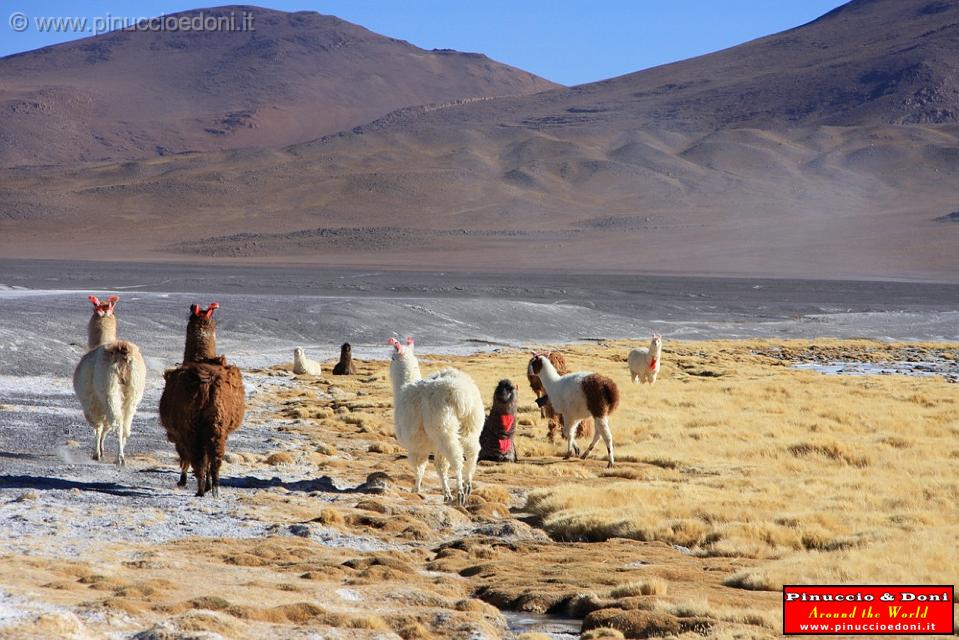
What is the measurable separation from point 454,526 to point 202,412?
2.40 metres

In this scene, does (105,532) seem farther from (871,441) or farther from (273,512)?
(871,441)

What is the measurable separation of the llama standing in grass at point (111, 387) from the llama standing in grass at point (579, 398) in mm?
5407

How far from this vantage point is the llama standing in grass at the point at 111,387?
458 inches

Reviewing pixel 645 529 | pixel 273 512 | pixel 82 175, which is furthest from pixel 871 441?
pixel 82 175

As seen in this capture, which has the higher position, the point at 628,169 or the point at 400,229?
the point at 628,169

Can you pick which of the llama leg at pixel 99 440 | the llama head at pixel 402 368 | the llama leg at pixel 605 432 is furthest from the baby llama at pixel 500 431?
the llama leg at pixel 99 440

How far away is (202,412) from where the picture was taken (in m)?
10.1

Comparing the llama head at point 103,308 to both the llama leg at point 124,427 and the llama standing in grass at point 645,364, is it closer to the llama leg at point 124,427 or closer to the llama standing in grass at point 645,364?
the llama leg at point 124,427

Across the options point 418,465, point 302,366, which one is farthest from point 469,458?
point 302,366

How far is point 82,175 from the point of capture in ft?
473

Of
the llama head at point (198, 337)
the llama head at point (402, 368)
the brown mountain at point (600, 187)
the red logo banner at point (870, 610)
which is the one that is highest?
the brown mountain at point (600, 187)

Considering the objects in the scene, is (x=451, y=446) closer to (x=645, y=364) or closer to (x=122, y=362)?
(x=122, y=362)

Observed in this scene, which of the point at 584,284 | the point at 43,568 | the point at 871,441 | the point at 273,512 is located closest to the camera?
the point at 43,568

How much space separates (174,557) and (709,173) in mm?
134535
